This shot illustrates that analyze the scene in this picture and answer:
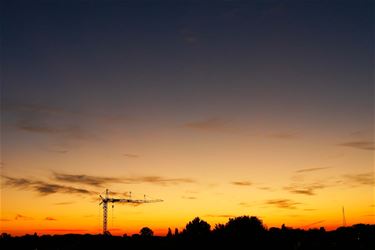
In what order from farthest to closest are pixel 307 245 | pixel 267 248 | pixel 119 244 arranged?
pixel 119 244, pixel 267 248, pixel 307 245

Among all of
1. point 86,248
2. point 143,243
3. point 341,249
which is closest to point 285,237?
point 341,249

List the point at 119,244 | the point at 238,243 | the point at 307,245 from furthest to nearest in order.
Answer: the point at 119,244
the point at 238,243
the point at 307,245

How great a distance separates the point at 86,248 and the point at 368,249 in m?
109

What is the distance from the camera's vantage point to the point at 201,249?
490 ft

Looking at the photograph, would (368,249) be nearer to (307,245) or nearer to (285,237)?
(307,245)

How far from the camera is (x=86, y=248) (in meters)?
182

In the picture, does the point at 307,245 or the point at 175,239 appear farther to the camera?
the point at 175,239

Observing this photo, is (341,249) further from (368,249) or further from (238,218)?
(238,218)

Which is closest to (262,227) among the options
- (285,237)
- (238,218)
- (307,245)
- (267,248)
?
(238,218)

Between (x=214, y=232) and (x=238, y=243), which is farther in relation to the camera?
(x=214, y=232)

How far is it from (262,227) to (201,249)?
48271 mm

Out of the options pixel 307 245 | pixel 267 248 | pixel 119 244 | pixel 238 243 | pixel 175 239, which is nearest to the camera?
pixel 307 245

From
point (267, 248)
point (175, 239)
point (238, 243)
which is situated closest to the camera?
point (267, 248)

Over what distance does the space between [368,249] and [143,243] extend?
10001 centimetres
